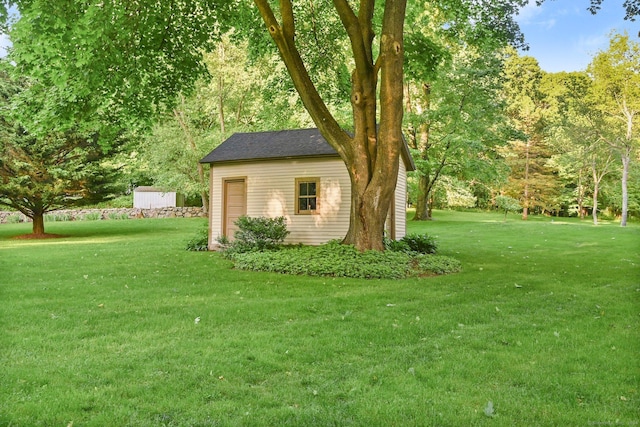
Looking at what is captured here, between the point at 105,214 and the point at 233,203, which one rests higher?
the point at 233,203

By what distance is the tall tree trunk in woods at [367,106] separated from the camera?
408 inches

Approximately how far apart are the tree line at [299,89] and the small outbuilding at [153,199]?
696 centimetres

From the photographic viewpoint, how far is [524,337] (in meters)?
5.11

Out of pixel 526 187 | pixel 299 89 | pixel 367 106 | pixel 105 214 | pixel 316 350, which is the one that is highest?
pixel 299 89

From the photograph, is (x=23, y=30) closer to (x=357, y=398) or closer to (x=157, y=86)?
(x=157, y=86)

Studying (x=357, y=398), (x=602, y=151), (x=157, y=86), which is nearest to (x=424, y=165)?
(x=602, y=151)

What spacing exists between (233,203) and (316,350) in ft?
40.3

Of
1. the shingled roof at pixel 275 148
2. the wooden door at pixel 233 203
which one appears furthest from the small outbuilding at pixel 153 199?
the wooden door at pixel 233 203

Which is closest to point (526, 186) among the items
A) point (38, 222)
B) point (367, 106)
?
point (367, 106)

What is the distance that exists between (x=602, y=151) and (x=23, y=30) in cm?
3233

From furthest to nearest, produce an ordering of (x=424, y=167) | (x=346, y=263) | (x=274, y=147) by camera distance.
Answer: (x=424, y=167) < (x=274, y=147) < (x=346, y=263)

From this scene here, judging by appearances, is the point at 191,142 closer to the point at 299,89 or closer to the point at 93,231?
the point at 93,231

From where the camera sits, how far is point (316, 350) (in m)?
4.60

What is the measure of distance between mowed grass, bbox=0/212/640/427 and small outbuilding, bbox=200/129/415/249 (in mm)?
5826
